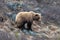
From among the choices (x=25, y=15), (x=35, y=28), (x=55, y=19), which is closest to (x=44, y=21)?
(x=55, y=19)

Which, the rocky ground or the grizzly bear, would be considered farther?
the grizzly bear

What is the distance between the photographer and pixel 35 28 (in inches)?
472

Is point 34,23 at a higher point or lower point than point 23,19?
lower

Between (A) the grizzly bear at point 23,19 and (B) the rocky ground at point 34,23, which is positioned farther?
(A) the grizzly bear at point 23,19

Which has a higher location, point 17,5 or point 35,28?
point 17,5

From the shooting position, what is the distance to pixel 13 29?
10.9 meters

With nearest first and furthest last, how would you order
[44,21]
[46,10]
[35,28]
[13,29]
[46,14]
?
[13,29]
[35,28]
[44,21]
[46,14]
[46,10]

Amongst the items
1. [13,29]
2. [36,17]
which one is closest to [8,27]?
[13,29]

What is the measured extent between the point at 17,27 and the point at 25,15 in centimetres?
64

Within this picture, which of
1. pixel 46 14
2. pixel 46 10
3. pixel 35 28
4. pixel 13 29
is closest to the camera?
pixel 13 29

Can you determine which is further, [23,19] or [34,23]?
[34,23]

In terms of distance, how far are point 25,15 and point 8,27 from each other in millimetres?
891

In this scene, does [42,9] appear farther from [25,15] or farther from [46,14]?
[25,15]

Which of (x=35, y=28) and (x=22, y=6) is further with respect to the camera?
(x=22, y=6)
